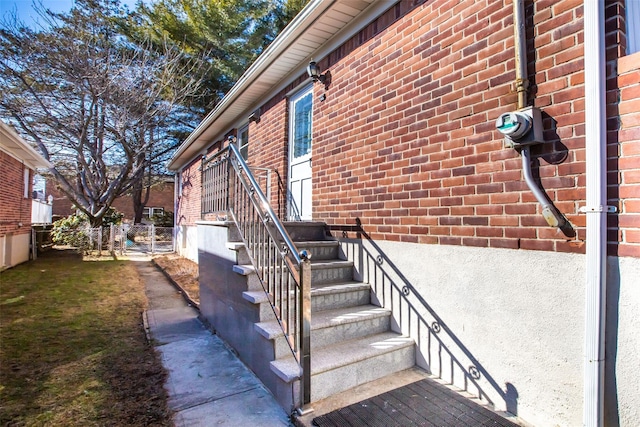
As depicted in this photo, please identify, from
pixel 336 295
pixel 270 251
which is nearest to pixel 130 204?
pixel 336 295

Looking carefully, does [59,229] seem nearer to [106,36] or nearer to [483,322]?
[106,36]

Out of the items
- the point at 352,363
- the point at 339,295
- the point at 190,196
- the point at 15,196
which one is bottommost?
the point at 352,363

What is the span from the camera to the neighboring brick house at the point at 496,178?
6.15 ft

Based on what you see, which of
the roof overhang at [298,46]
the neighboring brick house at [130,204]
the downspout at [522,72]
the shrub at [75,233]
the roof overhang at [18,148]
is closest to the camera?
the downspout at [522,72]

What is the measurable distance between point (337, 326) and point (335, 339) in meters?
0.12

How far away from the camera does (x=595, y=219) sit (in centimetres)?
188

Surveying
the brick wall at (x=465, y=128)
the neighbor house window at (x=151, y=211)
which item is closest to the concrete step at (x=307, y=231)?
the brick wall at (x=465, y=128)

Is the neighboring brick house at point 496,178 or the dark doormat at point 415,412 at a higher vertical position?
the neighboring brick house at point 496,178

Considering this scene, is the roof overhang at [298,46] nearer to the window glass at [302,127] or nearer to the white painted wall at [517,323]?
the window glass at [302,127]

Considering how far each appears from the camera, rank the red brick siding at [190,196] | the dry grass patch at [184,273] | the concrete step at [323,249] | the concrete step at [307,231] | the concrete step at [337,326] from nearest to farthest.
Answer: the concrete step at [337,326] < the concrete step at [323,249] < the concrete step at [307,231] < the dry grass patch at [184,273] < the red brick siding at [190,196]

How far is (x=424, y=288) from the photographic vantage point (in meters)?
3.02

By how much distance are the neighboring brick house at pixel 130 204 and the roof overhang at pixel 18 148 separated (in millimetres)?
14039

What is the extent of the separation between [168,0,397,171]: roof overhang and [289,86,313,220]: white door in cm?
45

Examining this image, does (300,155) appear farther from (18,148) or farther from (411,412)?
(18,148)
